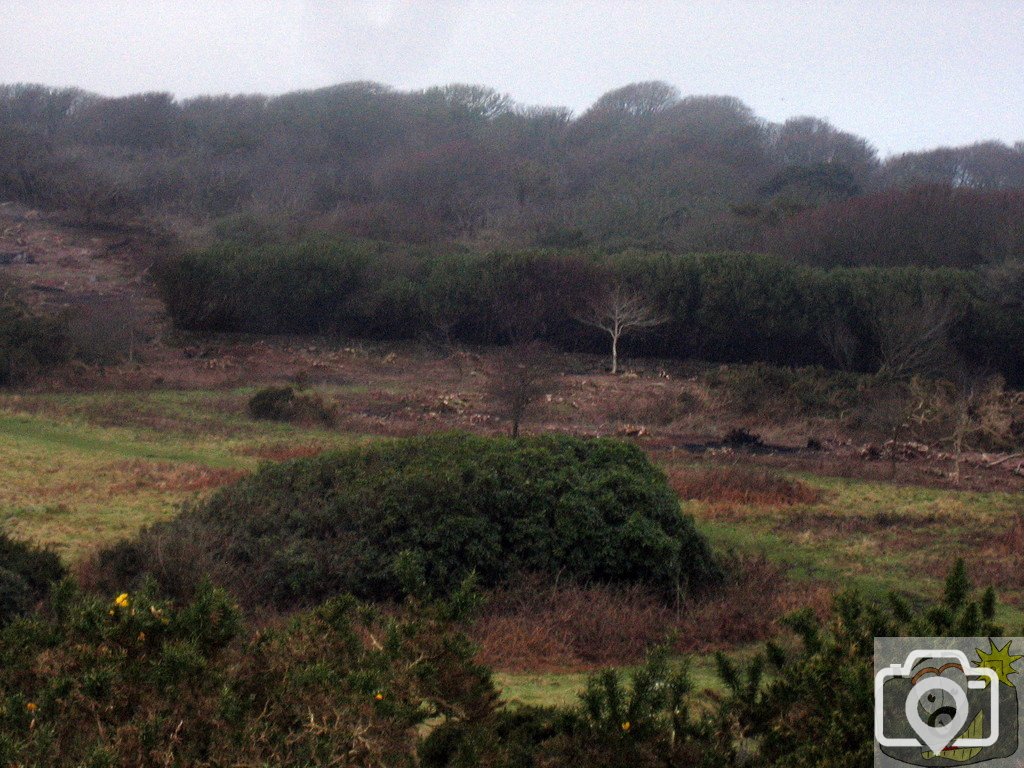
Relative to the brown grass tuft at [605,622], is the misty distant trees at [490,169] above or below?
above

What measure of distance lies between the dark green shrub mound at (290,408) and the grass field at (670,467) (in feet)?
8.53

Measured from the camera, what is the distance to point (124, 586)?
8.99 meters

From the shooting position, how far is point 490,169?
3536 inches

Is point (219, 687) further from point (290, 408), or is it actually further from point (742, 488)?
point (290, 408)

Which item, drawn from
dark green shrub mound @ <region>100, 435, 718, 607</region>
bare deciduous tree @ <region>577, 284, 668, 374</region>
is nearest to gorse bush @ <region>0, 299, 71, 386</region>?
bare deciduous tree @ <region>577, 284, 668, 374</region>

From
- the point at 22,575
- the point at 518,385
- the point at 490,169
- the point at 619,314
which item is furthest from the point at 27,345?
the point at 490,169

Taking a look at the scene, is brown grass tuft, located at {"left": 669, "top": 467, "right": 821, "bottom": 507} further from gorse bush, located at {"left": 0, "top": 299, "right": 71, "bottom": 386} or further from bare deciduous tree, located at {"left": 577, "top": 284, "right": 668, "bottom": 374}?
gorse bush, located at {"left": 0, "top": 299, "right": 71, "bottom": 386}

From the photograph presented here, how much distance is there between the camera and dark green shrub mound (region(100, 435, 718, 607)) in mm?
9188

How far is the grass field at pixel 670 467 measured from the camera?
11141 mm

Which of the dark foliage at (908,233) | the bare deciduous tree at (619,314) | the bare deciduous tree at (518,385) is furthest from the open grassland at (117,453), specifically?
the dark foliage at (908,233)

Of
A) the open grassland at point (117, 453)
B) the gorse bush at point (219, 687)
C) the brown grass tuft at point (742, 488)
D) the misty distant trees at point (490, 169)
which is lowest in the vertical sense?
the brown grass tuft at point (742, 488)

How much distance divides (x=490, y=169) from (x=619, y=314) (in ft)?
177

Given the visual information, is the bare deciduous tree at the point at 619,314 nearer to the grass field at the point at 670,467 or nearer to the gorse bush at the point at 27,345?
the grass field at the point at 670,467

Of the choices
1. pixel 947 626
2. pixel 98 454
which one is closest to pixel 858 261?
pixel 98 454
